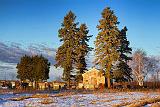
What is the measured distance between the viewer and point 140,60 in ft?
279

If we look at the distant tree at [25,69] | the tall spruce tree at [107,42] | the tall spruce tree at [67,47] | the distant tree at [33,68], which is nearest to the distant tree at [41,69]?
the distant tree at [33,68]

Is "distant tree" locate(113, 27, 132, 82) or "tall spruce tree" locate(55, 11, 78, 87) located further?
"tall spruce tree" locate(55, 11, 78, 87)

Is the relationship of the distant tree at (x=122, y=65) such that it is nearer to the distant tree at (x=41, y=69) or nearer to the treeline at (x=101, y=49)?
the treeline at (x=101, y=49)

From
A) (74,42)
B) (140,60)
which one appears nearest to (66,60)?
(74,42)

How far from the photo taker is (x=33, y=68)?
253 feet

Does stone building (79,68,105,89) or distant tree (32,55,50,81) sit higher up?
distant tree (32,55,50,81)

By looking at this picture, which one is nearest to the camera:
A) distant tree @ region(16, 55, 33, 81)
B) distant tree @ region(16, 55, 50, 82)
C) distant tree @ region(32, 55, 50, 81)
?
distant tree @ region(32, 55, 50, 81)

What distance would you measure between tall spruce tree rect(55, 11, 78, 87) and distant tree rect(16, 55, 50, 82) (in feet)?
27.6

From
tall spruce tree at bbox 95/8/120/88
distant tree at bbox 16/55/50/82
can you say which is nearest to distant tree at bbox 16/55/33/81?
distant tree at bbox 16/55/50/82

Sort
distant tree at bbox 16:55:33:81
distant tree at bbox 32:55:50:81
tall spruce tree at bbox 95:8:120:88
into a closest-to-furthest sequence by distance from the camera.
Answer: tall spruce tree at bbox 95:8:120:88, distant tree at bbox 32:55:50:81, distant tree at bbox 16:55:33:81

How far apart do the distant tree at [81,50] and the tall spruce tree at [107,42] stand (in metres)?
7.53

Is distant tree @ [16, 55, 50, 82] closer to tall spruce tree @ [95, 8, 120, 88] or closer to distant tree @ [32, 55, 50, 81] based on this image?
distant tree @ [32, 55, 50, 81]

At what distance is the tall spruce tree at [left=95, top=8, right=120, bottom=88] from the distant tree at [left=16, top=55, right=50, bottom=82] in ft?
63.7

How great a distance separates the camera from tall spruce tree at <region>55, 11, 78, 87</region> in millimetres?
65000
